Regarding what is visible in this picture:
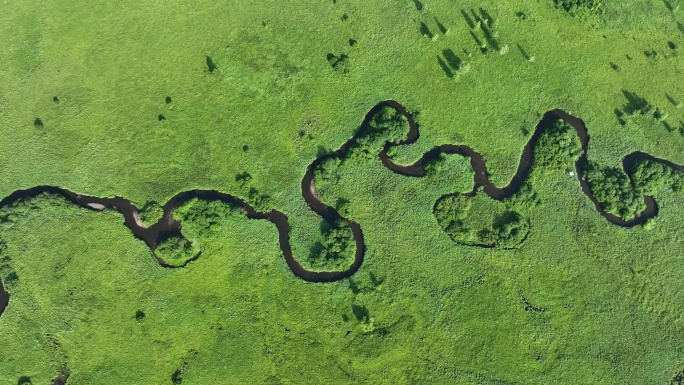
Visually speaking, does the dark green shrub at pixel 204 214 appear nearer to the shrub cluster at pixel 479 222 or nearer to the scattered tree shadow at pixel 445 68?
the shrub cluster at pixel 479 222

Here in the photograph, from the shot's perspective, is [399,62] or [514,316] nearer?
[514,316]

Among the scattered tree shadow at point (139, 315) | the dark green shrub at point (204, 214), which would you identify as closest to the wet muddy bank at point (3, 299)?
the scattered tree shadow at point (139, 315)

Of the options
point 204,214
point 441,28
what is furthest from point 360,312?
point 441,28

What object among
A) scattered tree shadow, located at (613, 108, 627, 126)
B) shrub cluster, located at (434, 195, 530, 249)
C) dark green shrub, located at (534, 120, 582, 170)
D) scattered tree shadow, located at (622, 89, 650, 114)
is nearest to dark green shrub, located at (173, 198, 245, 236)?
shrub cluster, located at (434, 195, 530, 249)

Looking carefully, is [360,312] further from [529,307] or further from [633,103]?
[633,103]

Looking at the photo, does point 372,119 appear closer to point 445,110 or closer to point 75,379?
point 445,110

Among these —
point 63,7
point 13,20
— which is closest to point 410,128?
point 63,7

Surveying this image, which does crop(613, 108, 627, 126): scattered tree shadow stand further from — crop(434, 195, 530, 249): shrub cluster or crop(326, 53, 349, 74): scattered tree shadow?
crop(326, 53, 349, 74): scattered tree shadow
